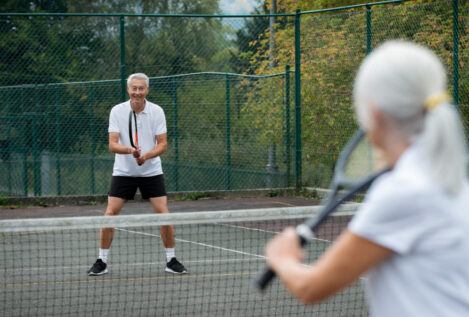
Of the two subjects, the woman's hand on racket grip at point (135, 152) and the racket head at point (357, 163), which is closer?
the racket head at point (357, 163)

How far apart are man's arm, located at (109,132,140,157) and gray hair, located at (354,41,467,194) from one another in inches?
209

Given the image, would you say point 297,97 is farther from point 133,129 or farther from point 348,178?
point 348,178

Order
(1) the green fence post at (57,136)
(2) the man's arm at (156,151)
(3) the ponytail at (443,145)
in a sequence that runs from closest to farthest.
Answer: (3) the ponytail at (443,145), (2) the man's arm at (156,151), (1) the green fence post at (57,136)

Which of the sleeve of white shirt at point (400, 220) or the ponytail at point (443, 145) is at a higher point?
the ponytail at point (443, 145)

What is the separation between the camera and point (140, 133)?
7.21 m

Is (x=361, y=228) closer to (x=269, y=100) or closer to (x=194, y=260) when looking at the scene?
(x=194, y=260)

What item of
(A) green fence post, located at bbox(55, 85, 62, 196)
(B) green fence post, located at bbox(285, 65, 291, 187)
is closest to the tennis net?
(B) green fence post, located at bbox(285, 65, 291, 187)

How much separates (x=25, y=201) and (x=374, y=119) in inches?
467

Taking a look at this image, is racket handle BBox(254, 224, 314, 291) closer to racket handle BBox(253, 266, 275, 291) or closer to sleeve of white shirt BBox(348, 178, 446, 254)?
racket handle BBox(253, 266, 275, 291)

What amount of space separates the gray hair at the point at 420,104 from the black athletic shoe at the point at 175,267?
17.8 feet

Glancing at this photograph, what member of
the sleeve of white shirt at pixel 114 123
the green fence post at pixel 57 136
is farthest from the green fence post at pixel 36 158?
the sleeve of white shirt at pixel 114 123

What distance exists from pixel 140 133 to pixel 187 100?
7.37 metres

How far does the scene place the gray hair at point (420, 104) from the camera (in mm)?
1654

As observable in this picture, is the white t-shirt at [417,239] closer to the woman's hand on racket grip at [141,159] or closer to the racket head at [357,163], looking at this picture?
the racket head at [357,163]
